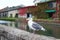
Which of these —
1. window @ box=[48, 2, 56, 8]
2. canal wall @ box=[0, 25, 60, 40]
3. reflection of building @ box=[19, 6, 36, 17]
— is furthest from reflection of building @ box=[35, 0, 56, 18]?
canal wall @ box=[0, 25, 60, 40]

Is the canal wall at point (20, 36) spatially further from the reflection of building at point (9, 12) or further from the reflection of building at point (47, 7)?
the reflection of building at point (47, 7)

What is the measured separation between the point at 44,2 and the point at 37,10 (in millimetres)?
278

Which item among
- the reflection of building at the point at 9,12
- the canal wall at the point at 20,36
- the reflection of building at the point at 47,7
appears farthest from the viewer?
the reflection of building at the point at 47,7

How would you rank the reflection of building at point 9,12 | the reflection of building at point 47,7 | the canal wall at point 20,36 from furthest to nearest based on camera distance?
1. the reflection of building at point 47,7
2. the reflection of building at point 9,12
3. the canal wall at point 20,36

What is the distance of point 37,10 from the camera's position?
2180 mm

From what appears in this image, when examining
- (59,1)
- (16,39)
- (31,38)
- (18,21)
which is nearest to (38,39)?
(31,38)

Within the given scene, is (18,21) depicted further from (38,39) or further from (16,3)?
(38,39)

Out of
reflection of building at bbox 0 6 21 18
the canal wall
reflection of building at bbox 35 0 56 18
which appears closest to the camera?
the canal wall

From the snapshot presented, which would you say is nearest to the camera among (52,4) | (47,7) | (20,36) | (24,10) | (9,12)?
(20,36)

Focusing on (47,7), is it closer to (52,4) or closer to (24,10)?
(52,4)

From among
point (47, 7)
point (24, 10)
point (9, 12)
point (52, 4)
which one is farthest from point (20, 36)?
point (47, 7)

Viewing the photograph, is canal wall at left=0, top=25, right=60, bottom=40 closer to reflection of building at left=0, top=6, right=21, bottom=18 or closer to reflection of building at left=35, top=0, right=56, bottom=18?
reflection of building at left=0, top=6, right=21, bottom=18

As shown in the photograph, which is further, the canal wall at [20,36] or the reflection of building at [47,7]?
the reflection of building at [47,7]

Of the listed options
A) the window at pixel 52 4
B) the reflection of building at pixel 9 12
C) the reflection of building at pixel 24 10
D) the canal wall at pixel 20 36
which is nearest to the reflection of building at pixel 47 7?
the window at pixel 52 4
